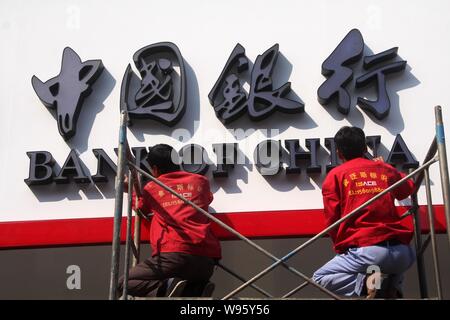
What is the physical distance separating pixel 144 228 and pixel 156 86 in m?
1.42

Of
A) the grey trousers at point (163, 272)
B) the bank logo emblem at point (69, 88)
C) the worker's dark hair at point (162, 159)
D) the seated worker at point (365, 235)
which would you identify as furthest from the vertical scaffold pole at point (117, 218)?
the bank logo emblem at point (69, 88)

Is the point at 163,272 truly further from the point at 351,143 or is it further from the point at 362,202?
the point at 351,143

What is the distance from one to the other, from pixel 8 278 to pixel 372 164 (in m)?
3.39

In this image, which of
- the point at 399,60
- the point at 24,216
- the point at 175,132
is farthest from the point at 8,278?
the point at 399,60

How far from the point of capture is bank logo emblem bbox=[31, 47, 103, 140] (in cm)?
617

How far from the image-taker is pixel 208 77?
629cm

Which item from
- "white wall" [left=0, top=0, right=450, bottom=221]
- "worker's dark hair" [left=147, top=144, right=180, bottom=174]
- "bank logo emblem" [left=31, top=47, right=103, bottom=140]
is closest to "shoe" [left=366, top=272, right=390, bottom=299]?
"white wall" [left=0, top=0, right=450, bottom=221]

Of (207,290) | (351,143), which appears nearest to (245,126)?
(351,143)

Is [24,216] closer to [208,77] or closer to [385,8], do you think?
[208,77]

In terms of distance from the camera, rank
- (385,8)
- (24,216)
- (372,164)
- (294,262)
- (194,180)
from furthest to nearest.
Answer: (385,8)
(24,216)
(294,262)
(194,180)
(372,164)

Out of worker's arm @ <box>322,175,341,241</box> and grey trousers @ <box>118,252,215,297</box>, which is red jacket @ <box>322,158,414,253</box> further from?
grey trousers @ <box>118,252,215,297</box>

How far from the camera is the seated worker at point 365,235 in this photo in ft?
13.8

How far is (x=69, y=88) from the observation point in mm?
6309

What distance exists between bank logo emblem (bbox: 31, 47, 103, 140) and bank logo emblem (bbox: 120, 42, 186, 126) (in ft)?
1.17
